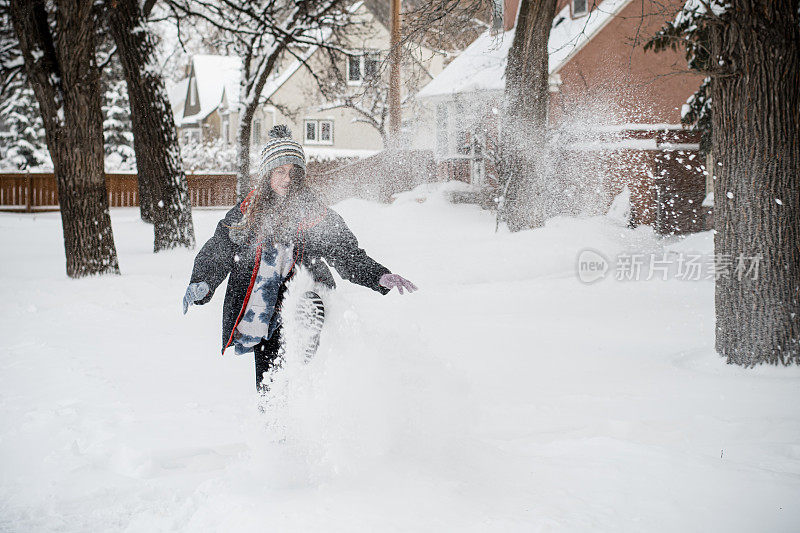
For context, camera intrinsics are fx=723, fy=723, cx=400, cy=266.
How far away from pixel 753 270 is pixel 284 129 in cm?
372

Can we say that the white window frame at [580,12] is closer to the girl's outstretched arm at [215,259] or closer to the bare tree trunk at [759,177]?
the bare tree trunk at [759,177]

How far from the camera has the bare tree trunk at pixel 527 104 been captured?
12.4m

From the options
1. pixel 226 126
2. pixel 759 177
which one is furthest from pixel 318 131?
pixel 759 177

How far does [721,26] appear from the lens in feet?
17.9

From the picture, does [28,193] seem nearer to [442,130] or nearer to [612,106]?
[442,130]

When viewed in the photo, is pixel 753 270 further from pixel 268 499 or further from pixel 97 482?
pixel 97 482

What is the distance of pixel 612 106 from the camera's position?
19062mm

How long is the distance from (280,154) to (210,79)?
160 feet

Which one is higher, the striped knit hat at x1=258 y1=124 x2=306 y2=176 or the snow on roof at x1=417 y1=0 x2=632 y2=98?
the snow on roof at x1=417 y1=0 x2=632 y2=98

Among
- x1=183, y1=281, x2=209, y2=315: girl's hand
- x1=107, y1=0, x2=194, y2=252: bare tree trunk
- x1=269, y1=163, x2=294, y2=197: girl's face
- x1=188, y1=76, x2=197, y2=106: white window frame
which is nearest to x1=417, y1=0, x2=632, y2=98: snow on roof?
x1=107, y1=0, x2=194, y2=252: bare tree trunk

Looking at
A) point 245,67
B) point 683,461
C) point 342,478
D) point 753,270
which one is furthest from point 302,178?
point 245,67

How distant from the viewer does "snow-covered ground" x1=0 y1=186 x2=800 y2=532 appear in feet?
10.7

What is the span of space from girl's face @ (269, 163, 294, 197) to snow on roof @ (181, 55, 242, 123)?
45161 millimetres

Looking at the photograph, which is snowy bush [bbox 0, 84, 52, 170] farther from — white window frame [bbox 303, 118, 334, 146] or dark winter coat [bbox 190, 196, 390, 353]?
dark winter coat [bbox 190, 196, 390, 353]
